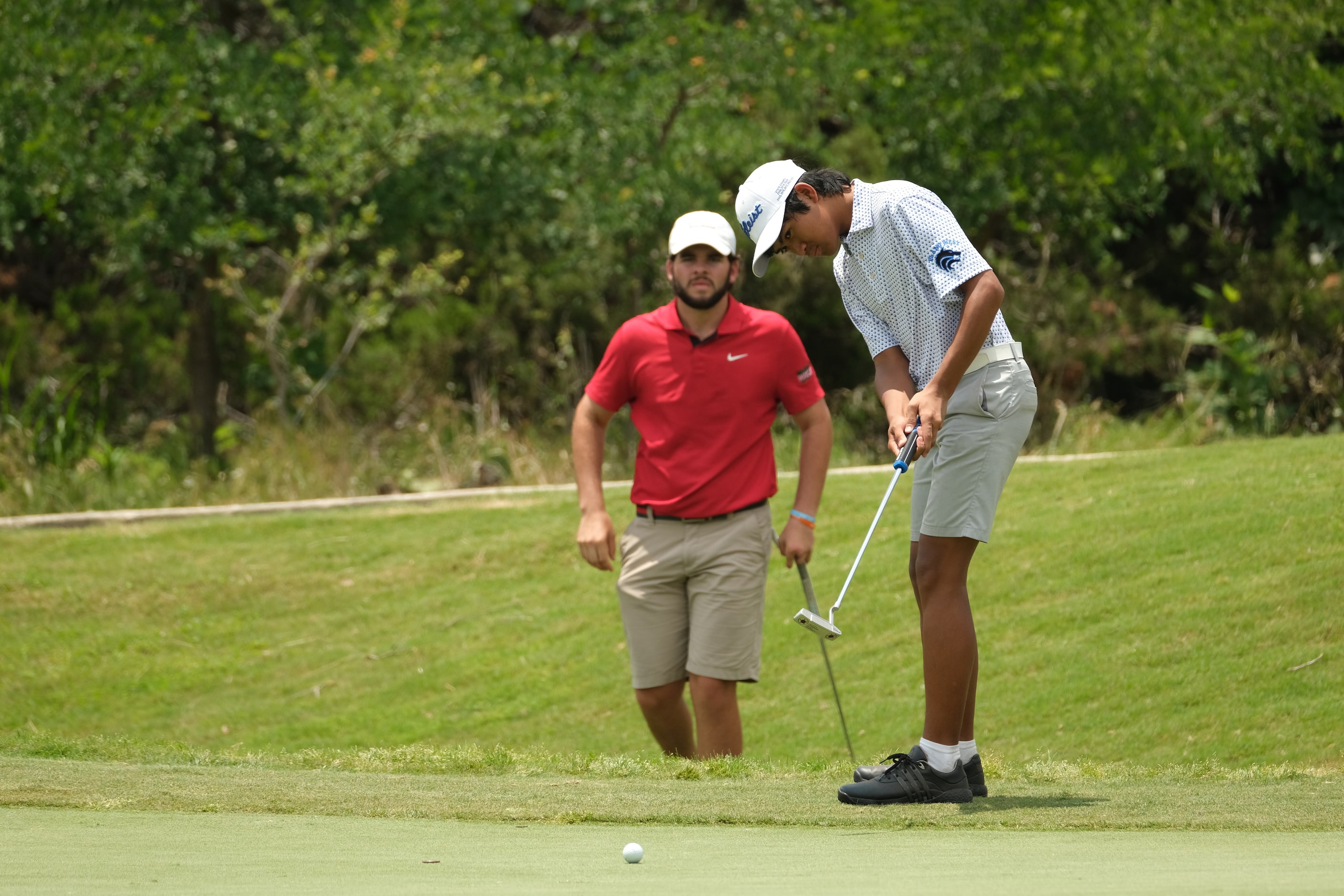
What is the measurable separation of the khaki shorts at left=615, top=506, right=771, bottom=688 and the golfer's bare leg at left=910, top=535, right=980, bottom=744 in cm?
149

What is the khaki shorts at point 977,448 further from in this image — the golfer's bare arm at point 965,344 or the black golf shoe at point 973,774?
the black golf shoe at point 973,774

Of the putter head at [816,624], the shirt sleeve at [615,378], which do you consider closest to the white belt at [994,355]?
the putter head at [816,624]

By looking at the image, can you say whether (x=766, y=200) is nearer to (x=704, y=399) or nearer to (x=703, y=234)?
(x=703, y=234)

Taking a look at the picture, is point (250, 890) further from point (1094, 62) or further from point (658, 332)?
point (1094, 62)

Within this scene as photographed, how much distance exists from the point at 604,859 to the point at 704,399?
2892 mm

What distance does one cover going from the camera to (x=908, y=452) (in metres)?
→ 4.53

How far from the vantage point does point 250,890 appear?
3.07 m

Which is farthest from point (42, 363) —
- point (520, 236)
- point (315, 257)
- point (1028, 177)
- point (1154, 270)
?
point (1154, 270)

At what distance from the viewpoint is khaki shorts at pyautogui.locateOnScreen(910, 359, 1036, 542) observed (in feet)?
15.3

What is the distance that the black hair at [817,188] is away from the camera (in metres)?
4.79

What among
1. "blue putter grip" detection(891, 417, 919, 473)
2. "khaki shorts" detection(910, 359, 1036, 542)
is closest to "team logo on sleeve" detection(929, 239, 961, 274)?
"khaki shorts" detection(910, 359, 1036, 542)

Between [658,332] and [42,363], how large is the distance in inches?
476

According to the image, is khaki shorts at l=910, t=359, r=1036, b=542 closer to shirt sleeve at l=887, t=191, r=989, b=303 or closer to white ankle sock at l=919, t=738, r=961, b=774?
shirt sleeve at l=887, t=191, r=989, b=303

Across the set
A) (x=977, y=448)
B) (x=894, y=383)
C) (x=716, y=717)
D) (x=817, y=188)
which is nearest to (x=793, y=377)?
(x=716, y=717)
